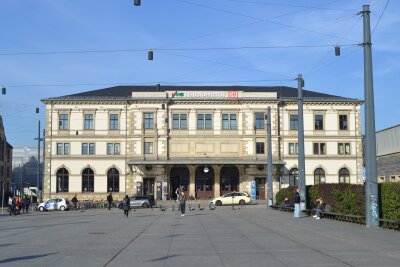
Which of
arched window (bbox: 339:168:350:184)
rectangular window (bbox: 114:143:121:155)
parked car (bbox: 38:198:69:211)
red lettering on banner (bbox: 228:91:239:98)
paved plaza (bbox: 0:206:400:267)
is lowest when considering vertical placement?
parked car (bbox: 38:198:69:211)

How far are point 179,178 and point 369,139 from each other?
55820mm

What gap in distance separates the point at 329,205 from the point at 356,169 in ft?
163

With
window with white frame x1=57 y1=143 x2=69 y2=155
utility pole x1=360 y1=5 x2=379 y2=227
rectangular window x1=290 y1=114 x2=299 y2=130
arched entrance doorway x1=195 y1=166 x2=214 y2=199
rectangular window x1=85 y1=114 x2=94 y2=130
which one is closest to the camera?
utility pole x1=360 y1=5 x2=379 y2=227

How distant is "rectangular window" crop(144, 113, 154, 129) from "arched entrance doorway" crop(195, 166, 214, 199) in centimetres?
897

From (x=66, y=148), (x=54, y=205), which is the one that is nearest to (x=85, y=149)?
(x=66, y=148)

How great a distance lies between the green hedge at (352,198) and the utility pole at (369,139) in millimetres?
476

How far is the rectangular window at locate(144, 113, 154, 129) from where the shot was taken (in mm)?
78500

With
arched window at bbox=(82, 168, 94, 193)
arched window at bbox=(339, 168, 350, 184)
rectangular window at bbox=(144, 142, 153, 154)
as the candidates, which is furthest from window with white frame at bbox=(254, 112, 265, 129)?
arched window at bbox=(82, 168, 94, 193)

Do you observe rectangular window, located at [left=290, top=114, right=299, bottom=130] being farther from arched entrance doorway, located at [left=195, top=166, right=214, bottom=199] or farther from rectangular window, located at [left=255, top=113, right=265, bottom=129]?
arched entrance doorway, located at [left=195, top=166, right=214, bottom=199]

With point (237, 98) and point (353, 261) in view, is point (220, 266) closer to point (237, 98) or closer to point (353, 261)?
point (353, 261)

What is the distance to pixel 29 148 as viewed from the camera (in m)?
140

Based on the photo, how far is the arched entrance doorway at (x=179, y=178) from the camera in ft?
258

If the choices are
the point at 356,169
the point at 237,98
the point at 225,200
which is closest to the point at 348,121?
the point at 356,169

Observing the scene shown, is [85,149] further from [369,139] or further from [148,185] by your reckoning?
[369,139]
